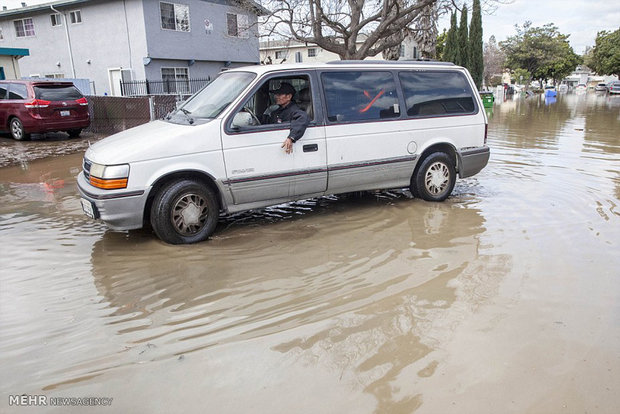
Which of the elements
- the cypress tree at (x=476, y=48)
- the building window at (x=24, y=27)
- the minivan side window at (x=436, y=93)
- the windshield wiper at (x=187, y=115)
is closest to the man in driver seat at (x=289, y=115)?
the windshield wiper at (x=187, y=115)

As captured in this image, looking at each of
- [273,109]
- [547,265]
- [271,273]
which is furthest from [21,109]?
[547,265]

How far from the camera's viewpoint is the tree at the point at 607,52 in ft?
236

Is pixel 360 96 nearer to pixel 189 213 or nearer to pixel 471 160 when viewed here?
pixel 471 160

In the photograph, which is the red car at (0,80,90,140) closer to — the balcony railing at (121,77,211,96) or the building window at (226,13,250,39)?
the balcony railing at (121,77,211,96)

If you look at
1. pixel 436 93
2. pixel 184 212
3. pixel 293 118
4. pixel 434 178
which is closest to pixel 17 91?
pixel 184 212

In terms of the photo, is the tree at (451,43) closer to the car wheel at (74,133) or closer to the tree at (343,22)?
the tree at (343,22)

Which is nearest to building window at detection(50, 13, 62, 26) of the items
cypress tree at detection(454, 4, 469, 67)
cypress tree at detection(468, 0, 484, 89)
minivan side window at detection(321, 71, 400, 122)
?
minivan side window at detection(321, 71, 400, 122)

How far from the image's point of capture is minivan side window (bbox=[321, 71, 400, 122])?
5707 millimetres

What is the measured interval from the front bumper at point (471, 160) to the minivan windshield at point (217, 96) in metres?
3.38

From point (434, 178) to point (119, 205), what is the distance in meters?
4.32

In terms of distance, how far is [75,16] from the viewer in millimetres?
23406

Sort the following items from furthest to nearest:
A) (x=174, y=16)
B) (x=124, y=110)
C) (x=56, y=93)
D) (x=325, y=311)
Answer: (x=174, y=16) → (x=124, y=110) → (x=56, y=93) → (x=325, y=311)

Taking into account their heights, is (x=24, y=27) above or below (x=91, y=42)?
above

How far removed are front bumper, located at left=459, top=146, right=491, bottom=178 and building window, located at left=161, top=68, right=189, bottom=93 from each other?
19.0 meters
